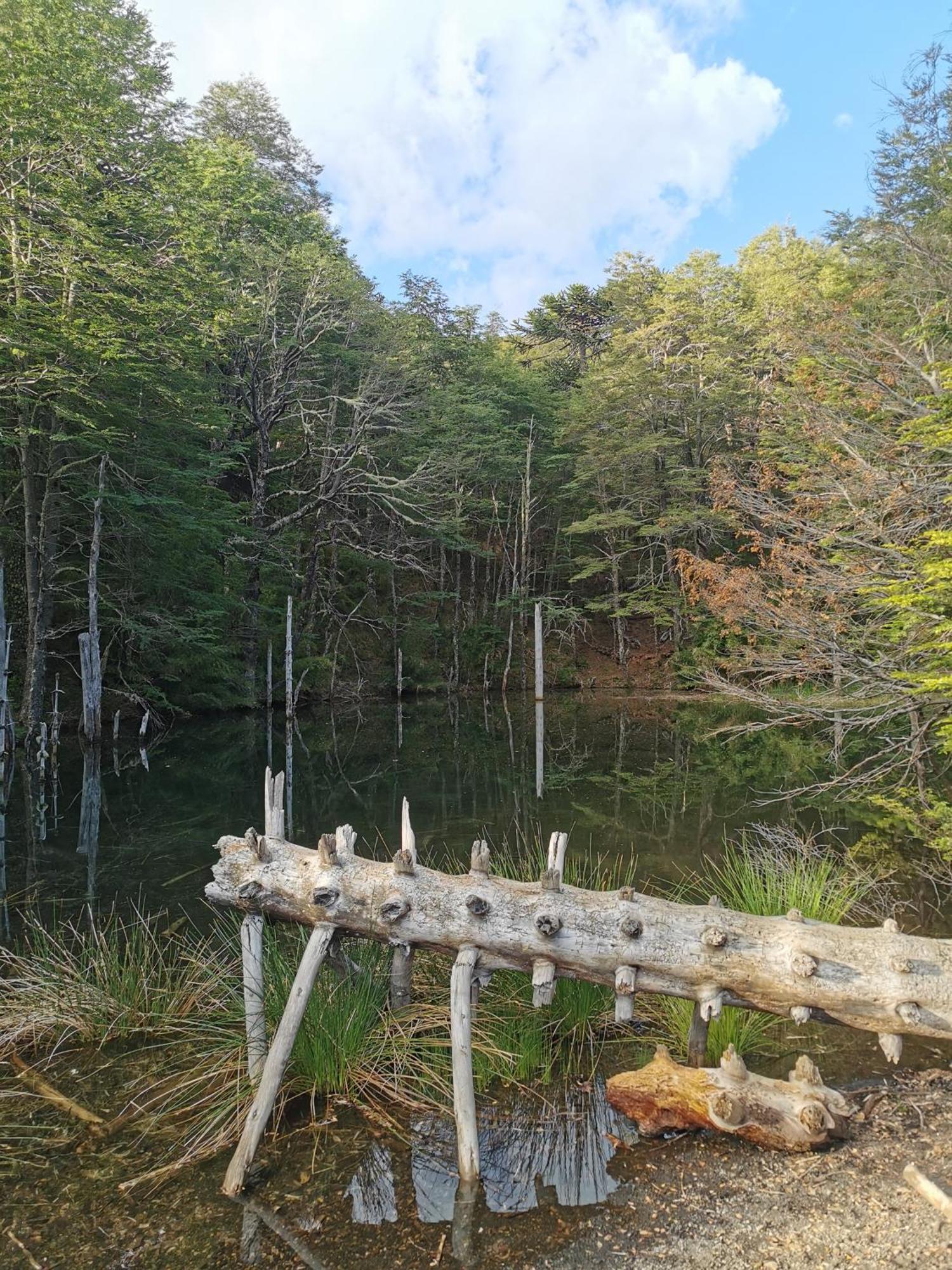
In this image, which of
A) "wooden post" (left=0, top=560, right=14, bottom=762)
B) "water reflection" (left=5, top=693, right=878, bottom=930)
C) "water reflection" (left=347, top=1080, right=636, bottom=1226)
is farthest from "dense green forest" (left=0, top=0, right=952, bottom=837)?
"water reflection" (left=347, top=1080, right=636, bottom=1226)

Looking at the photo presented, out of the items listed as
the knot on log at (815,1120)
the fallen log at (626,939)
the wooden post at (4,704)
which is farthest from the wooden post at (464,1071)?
the wooden post at (4,704)

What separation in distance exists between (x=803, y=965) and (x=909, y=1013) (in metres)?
0.51

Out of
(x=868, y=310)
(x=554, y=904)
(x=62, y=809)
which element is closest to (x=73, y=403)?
(x=62, y=809)

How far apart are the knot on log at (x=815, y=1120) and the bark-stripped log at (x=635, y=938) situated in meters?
0.40

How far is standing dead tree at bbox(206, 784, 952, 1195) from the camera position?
3.47 m

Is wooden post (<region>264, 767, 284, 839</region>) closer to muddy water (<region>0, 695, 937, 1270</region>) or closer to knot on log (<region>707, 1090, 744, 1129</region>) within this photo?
muddy water (<region>0, 695, 937, 1270</region>)

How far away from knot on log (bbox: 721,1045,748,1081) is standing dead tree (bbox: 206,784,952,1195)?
8.1 inches

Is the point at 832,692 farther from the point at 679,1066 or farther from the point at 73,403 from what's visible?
the point at 73,403

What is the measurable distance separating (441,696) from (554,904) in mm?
27045

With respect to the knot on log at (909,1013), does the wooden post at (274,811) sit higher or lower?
higher

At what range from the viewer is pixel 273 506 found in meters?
29.4

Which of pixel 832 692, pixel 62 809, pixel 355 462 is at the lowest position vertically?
pixel 62 809

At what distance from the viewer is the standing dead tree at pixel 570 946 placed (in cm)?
347

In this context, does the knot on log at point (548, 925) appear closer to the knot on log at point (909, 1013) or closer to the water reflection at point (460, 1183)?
the water reflection at point (460, 1183)
